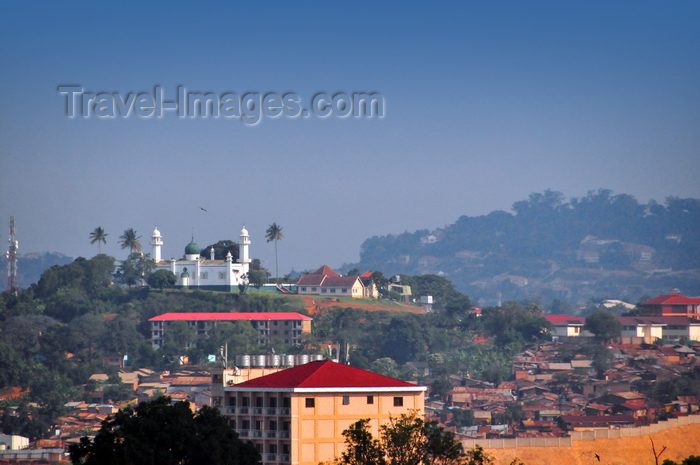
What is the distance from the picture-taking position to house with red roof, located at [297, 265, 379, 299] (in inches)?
5236

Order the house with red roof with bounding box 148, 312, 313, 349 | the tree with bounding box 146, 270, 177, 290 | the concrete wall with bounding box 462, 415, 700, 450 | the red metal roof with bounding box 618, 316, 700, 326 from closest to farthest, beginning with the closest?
the concrete wall with bounding box 462, 415, 700, 450, the house with red roof with bounding box 148, 312, 313, 349, the tree with bounding box 146, 270, 177, 290, the red metal roof with bounding box 618, 316, 700, 326

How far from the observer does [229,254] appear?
11825 cm

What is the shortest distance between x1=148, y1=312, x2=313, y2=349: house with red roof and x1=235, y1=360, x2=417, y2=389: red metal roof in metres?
67.8

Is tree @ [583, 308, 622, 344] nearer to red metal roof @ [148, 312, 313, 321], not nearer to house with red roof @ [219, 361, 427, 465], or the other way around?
red metal roof @ [148, 312, 313, 321]

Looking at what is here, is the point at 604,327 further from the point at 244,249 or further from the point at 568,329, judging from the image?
the point at 244,249

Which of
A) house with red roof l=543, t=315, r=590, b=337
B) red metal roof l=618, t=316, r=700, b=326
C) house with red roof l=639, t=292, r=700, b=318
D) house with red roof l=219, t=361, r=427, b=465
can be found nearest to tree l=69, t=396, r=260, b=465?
house with red roof l=219, t=361, r=427, b=465

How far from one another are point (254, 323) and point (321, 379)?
72.2 m

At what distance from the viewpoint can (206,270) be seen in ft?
396

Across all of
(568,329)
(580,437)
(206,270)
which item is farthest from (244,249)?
(580,437)

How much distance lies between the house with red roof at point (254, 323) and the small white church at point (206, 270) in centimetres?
756

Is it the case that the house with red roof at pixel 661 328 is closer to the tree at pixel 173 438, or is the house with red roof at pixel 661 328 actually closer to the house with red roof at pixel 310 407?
the house with red roof at pixel 310 407

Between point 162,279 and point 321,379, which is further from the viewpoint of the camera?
point 162,279

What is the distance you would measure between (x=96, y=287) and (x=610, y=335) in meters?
49.1

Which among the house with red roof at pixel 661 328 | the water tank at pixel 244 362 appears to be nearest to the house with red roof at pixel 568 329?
the house with red roof at pixel 661 328
